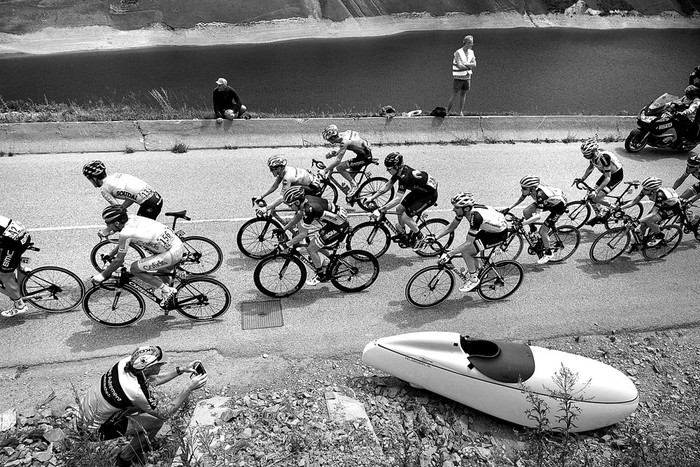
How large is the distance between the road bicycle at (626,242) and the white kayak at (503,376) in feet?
12.2

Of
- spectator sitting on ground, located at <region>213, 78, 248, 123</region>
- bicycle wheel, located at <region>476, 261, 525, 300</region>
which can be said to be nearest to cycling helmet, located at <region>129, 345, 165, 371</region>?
bicycle wheel, located at <region>476, 261, 525, 300</region>

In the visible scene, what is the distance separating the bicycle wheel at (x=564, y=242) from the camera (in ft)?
31.6

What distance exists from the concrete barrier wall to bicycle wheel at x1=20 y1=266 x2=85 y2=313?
602 centimetres

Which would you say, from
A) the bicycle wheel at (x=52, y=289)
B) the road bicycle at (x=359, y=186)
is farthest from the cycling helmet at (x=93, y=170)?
the road bicycle at (x=359, y=186)

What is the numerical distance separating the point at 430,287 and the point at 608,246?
4009 millimetres

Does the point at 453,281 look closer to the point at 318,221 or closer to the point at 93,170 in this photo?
the point at 318,221

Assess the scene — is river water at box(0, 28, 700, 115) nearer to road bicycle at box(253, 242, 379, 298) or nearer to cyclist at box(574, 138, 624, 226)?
cyclist at box(574, 138, 624, 226)

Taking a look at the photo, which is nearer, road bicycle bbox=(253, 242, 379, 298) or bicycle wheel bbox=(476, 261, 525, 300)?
road bicycle bbox=(253, 242, 379, 298)

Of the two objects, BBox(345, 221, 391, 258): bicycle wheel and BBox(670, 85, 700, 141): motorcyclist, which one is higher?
BBox(670, 85, 700, 141): motorcyclist

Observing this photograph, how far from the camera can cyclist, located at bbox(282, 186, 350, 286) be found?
26.6ft

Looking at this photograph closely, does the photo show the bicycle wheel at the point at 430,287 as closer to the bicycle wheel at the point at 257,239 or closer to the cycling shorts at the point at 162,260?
the bicycle wheel at the point at 257,239

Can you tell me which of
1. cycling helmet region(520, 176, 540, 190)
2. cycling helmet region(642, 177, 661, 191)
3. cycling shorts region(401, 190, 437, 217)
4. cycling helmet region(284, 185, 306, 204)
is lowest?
cycling shorts region(401, 190, 437, 217)

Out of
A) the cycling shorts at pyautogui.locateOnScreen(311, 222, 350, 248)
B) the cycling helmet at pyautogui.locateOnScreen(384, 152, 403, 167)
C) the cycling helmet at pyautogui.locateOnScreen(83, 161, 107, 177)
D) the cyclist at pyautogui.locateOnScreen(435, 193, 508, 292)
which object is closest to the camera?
the cyclist at pyautogui.locateOnScreen(435, 193, 508, 292)

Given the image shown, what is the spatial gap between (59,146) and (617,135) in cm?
1620
